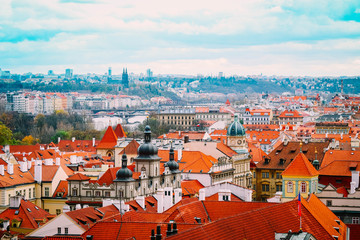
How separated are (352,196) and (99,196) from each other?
68.0ft

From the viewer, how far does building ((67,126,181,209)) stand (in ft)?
203

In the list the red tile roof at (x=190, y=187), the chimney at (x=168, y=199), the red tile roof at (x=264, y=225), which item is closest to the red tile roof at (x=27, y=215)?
the chimney at (x=168, y=199)

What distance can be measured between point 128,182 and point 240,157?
24722 mm

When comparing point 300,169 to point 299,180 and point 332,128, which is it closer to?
point 299,180

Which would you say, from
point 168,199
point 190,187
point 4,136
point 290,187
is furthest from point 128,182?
point 4,136

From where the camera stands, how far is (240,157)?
8431 cm

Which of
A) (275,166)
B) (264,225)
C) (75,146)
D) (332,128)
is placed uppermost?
(264,225)

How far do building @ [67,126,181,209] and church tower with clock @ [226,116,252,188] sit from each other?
1383cm

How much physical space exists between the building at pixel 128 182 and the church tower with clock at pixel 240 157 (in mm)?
13834

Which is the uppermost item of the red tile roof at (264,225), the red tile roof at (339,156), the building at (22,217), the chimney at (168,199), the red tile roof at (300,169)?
the red tile roof at (264,225)

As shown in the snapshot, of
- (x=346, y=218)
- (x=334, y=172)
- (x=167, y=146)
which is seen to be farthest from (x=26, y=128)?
(x=346, y=218)

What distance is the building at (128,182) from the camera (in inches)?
2437

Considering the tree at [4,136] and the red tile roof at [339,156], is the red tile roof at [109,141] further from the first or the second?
the red tile roof at [339,156]

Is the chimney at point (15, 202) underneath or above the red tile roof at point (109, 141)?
above
